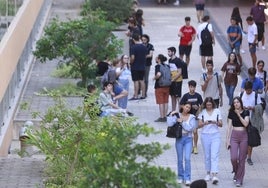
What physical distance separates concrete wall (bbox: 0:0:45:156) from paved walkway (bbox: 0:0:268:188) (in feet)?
2.24

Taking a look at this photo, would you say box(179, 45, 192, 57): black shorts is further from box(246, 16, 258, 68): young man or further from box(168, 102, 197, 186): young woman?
box(168, 102, 197, 186): young woman

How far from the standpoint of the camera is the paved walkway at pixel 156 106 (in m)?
16.9

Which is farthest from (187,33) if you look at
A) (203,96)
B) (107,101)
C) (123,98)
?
(107,101)

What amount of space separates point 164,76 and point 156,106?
2331 millimetres

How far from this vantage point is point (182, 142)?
16484mm

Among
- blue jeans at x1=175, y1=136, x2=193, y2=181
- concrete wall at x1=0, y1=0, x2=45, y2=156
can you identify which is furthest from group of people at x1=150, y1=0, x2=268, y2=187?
concrete wall at x1=0, y1=0, x2=45, y2=156

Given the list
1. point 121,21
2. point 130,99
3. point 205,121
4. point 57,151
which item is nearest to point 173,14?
point 121,21

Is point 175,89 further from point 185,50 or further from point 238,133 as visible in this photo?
point 185,50

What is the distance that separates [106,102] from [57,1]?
2386 centimetres

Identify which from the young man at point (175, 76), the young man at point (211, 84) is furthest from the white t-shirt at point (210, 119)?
the young man at point (175, 76)

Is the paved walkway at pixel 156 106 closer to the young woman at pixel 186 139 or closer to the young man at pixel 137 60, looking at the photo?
the young man at pixel 137 60

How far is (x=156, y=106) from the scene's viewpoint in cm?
2352

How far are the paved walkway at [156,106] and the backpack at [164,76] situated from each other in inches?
36.0

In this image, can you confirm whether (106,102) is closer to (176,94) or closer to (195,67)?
(176,94)
